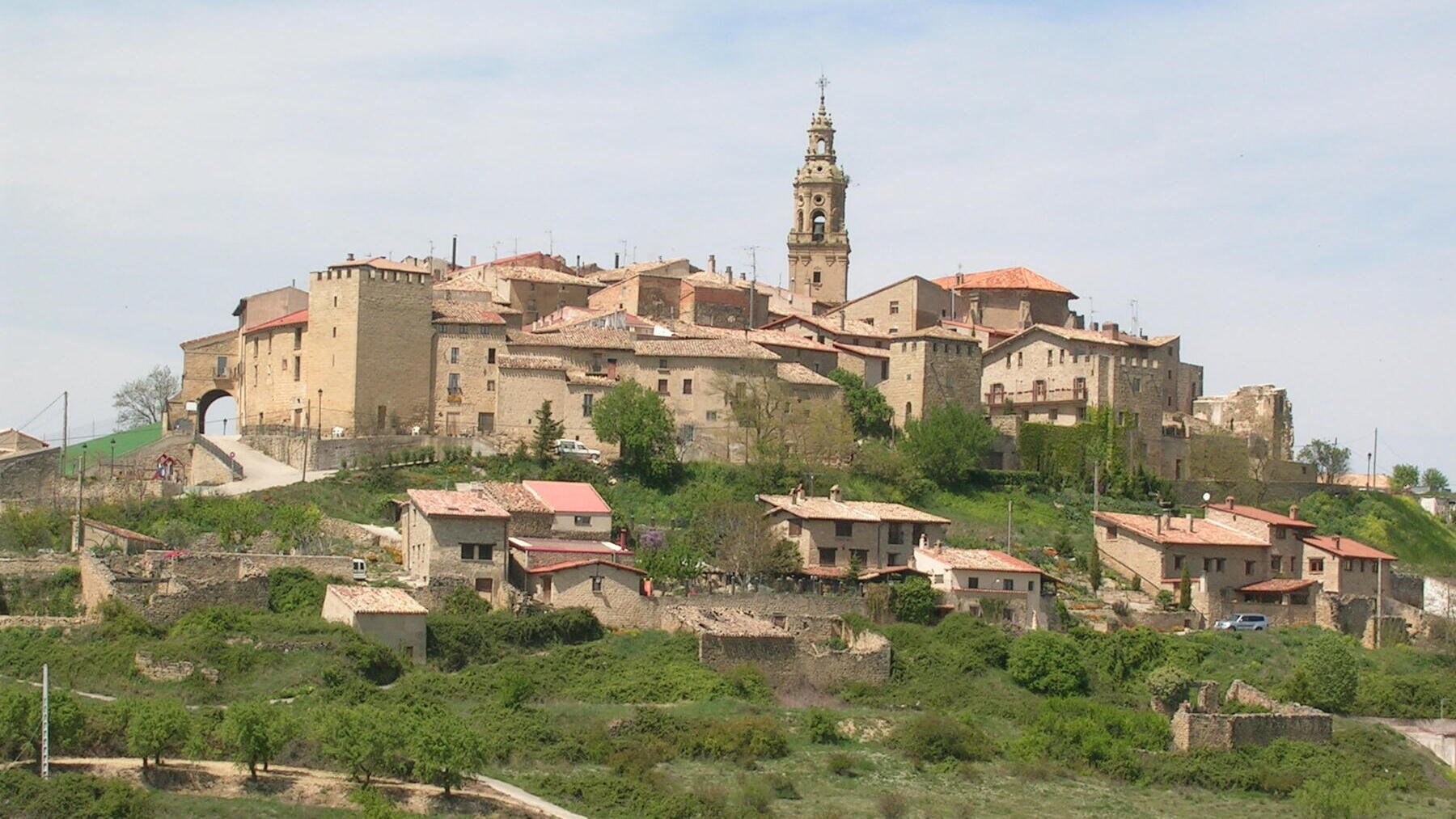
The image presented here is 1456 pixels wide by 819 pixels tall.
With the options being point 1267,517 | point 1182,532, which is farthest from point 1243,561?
point 1267,517

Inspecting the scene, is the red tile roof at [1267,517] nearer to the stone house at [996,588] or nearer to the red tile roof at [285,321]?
the stone house at [996,588]

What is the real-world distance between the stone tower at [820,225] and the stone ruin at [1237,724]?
39303 mm

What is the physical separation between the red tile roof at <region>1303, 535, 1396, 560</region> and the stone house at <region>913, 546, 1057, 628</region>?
1099cm

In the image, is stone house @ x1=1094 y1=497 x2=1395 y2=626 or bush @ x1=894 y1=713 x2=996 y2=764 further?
stone house @ x1=1094 y1=497 x2=1395 y2=626

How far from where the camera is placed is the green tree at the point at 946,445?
74625 millimetres

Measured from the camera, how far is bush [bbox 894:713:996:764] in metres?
53.3

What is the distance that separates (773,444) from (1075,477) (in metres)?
10.6

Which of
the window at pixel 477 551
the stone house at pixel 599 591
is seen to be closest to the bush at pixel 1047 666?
the stone house at pixel 599 591

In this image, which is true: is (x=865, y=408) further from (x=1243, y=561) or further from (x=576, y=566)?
(x=576, y=566)

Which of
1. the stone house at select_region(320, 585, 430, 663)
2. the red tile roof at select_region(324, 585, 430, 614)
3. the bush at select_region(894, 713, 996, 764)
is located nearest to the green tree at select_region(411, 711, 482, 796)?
the stone house at select_region(320, 585, 430, 663)

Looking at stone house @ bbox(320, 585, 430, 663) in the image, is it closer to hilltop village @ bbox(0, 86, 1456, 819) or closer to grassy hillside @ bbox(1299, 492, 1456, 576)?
hilltop village @ bbox(0, 86, 1456, 819)

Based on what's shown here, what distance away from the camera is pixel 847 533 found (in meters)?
64.9

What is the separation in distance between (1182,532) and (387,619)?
2474cm

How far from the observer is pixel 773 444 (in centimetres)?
7238
